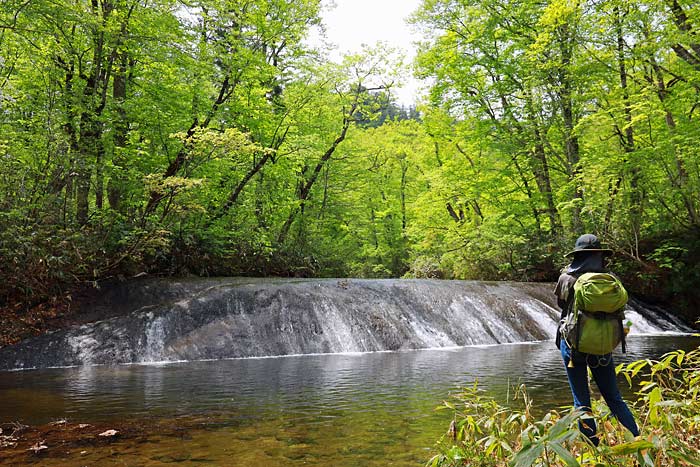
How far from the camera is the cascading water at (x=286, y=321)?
36.7 feet

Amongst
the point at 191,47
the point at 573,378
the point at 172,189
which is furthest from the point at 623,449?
the point at 191,47

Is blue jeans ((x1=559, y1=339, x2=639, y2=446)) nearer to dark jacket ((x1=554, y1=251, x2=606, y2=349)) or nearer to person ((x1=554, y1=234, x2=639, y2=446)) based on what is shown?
person ((x1=554, y1=234, x2=639, y2=446))

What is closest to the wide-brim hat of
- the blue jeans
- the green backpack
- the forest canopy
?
the green backpack

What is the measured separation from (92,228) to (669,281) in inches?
701

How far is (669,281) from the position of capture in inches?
697

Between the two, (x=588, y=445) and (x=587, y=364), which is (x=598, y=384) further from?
(x=588, y=445)

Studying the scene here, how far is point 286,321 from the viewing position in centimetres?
1286

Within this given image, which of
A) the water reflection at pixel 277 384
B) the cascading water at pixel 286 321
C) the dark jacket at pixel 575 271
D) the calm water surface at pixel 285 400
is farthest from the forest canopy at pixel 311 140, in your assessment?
the dark jacket at pixel 575 271

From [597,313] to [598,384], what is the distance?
21.7 inches

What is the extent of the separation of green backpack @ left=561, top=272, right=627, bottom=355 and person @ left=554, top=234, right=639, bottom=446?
17 centimetres

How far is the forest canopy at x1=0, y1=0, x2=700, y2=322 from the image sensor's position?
41.7ft

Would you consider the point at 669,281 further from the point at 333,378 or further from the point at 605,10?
the point at 333,378

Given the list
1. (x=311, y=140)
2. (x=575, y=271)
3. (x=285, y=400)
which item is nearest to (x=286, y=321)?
(x=285, y=400)

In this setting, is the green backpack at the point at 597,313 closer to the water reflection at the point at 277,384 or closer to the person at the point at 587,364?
the person at the point at 587,364
